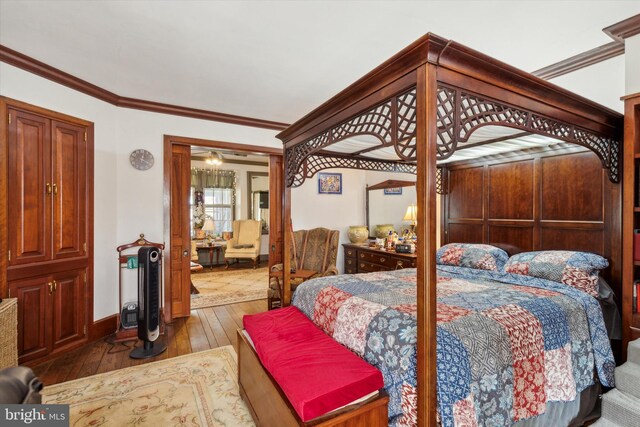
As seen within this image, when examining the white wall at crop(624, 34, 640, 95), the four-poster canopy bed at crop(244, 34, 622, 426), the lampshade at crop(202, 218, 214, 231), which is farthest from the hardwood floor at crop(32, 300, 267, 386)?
the white wall at crop(624, 34, 640, 95)

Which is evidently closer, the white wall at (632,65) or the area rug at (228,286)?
the white wall at (632,65)

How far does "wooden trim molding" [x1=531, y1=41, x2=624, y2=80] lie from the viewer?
7.52 ft

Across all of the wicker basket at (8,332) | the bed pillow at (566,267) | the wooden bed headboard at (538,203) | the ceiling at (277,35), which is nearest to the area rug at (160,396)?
the wicker basket at (8,332)

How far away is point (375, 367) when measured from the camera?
1.58m

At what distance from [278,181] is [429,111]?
11.5 feet

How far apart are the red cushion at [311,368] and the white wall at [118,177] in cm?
227

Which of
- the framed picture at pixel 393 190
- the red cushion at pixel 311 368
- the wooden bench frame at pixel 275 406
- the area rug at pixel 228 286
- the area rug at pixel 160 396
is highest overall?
the framed picture at pixel 393 190

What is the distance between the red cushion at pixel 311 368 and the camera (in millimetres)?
1341

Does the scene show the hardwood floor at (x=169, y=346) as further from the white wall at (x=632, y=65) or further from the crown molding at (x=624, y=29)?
the crown molding at (x=624, y=29)

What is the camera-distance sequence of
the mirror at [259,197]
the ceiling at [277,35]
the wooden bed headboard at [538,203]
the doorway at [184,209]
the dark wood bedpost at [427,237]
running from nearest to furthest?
the dark wood bedpost at [427,237] → the ceiling at [277,35] → the wooden bed headboard at [538,203] → the doorway at [184,209] → the mirror at [259,197]

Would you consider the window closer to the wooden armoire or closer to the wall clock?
the wall clock

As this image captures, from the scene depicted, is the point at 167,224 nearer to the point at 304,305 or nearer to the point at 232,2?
the point at 304,305

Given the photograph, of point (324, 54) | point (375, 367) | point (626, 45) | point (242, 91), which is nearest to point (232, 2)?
point (324, 54)

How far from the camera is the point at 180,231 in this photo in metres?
3.92
